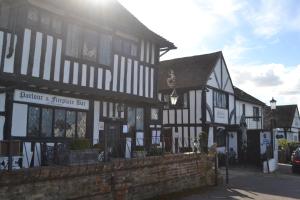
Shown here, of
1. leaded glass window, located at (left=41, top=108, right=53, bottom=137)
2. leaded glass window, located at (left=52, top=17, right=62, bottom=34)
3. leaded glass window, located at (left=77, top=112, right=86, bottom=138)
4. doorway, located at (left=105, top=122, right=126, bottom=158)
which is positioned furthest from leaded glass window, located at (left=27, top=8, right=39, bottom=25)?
doorway, located at (left=105, top=122, right=126, bottom=158)

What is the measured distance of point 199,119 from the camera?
78.6ft

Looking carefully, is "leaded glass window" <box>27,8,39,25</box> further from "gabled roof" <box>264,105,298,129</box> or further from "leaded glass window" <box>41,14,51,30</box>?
"gabled roof" <box>264,105,298,129</box>

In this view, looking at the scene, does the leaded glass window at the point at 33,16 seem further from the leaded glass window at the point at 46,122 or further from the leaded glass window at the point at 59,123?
the leaded glass window at the point at 59,123

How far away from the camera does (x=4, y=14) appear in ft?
37.4

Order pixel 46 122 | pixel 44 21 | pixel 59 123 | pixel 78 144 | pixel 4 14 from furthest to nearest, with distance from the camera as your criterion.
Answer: pixel 59 123
pixel 46 122
pixel 44 21
pixel 78 144
pixel 4 14

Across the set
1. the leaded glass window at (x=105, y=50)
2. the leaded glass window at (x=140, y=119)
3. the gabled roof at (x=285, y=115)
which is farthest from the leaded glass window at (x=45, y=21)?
the gabled roof at (x=285, y=115)

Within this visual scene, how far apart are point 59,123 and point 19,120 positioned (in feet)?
5.36

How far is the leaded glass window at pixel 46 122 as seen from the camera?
42.1 ft

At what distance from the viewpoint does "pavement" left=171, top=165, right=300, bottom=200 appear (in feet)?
45.3

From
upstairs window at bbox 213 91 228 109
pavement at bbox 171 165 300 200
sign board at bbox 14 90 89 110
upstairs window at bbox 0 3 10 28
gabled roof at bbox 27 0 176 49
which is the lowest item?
pavement at bbox 171 165 300 200

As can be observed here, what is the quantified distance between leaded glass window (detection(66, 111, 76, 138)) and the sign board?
0.29 metres

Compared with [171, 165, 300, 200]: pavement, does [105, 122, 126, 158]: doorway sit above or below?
above

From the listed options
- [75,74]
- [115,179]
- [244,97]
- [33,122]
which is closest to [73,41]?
[75,74]

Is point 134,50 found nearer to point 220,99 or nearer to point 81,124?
point 81,124
